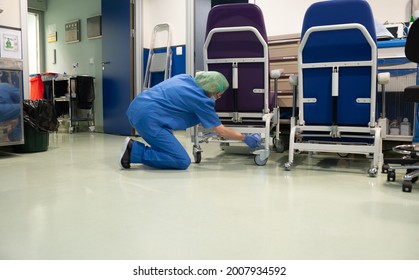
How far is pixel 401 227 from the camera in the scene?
4.94 feet

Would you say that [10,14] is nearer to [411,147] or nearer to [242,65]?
[242,65]

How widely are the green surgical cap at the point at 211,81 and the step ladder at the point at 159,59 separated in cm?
284

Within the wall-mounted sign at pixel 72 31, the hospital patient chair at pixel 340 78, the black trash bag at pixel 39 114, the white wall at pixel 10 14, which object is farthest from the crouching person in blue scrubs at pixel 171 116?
the wall-mounted sign at pixel 72 31

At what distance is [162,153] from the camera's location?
2.83 meters

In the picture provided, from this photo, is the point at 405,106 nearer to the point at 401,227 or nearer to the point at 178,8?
the point at 401,227

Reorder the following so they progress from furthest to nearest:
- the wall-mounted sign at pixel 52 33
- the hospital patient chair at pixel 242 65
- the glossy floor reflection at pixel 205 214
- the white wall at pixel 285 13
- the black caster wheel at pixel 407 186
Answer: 1. the wall-mounted sign at pixel 52 33
2. the white wall at pixel 285 13
3. the hospital patient chair at pixel 242 65
4. the black caster wheel at pixel 407 186
5. the glossy floor reflection at pixel 205 214

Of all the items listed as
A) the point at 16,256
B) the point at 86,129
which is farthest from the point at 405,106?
the point at 86,129

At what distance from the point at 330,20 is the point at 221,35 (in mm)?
870

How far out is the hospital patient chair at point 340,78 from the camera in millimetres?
2547

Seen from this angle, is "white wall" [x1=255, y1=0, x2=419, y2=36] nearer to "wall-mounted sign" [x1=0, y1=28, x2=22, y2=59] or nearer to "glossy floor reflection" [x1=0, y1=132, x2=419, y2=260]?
"glossy floor reflection" [x1=0, y1=132, x2=419, y2=260]

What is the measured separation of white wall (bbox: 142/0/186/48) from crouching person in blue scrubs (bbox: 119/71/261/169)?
9.85ft

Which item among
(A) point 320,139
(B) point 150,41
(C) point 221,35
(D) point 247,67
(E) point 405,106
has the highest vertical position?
(B) point 150,41

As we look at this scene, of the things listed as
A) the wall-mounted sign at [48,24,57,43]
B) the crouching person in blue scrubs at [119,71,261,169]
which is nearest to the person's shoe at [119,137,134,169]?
the crouching person in blue scrubs at [119,71,261,169]

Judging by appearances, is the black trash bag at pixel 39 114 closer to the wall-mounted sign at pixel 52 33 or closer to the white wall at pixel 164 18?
the white wall at pixel 164 18
